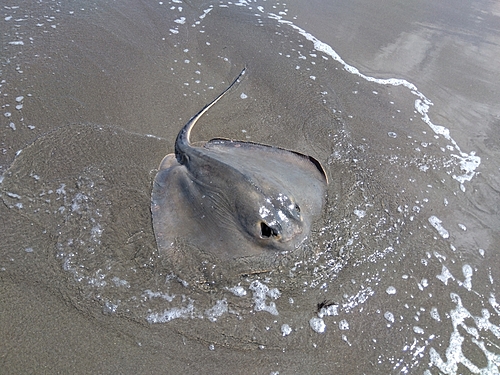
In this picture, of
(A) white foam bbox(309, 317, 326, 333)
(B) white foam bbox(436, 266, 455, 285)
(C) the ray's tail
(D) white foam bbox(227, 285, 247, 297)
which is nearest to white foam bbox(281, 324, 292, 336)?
(A) white foam bbox(309, 317, 326, 333)

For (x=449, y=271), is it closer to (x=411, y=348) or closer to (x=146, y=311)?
(x=411, y=348)

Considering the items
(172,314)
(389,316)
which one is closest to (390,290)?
(389,316)

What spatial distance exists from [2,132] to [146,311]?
304 centimetres

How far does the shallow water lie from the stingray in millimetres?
198

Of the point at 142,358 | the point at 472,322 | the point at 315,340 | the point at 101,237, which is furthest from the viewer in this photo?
the point at 101,237

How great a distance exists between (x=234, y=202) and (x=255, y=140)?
163cm

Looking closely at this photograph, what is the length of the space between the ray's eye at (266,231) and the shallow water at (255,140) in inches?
13.0

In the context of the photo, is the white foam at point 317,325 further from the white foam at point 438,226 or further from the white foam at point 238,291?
the white foam at point 438,226

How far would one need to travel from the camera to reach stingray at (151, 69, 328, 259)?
337 cm

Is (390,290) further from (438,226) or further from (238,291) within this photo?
(238,291)

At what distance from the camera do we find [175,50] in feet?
20.7

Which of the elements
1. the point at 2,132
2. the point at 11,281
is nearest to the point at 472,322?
the point at 11,281

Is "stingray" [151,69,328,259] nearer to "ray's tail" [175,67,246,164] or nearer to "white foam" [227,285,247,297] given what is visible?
"ray's tail" [175,67,246,164]

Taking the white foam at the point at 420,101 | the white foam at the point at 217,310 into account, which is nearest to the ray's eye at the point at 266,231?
the white foam at the point at 217,310
